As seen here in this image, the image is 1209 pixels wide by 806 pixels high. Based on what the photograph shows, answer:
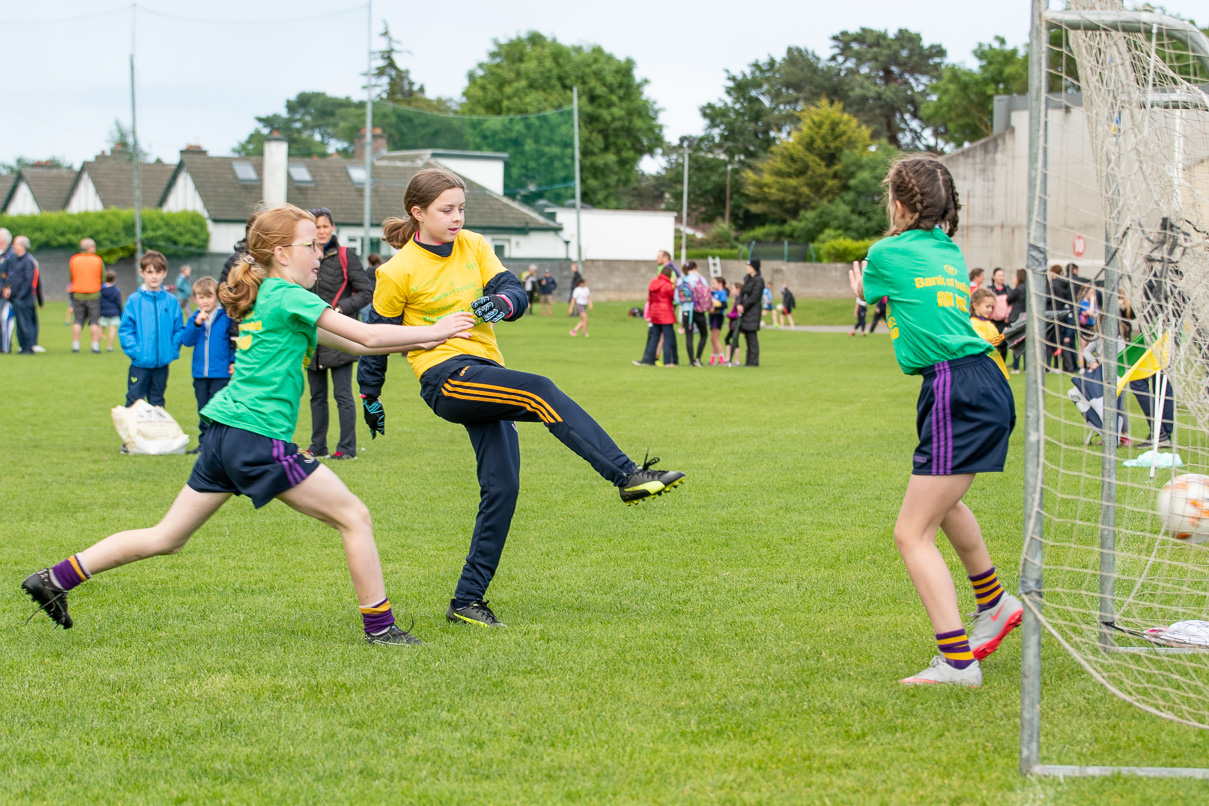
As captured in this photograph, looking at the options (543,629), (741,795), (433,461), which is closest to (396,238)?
(543,629)

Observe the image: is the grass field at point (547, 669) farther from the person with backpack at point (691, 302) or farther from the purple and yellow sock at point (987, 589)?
the person with backpack at point (691, 302)

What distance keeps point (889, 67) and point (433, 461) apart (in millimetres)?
82006

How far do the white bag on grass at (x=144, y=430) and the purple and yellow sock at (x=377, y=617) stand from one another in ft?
21.6

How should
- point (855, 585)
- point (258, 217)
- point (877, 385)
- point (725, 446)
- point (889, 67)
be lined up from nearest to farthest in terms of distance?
point (258, 217), point (855, 585), point (725, 446), point (877, 385), point (889, 67)

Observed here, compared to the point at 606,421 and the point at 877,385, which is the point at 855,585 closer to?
the point at 606,421

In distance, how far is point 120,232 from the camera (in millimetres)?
49938

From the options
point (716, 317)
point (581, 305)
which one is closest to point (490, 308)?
point (716, 317)

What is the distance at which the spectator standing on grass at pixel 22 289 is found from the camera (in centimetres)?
2077

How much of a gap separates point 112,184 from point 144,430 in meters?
53.7

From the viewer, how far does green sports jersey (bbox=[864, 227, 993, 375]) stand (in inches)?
159

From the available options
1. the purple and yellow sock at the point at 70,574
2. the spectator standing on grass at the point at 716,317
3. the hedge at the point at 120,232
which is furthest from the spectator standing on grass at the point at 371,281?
the hedge at the point at 120,232

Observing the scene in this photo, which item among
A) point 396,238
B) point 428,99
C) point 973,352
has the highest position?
point 428,99

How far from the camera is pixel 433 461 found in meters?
10.1

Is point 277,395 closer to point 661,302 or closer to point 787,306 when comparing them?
point 661,302
